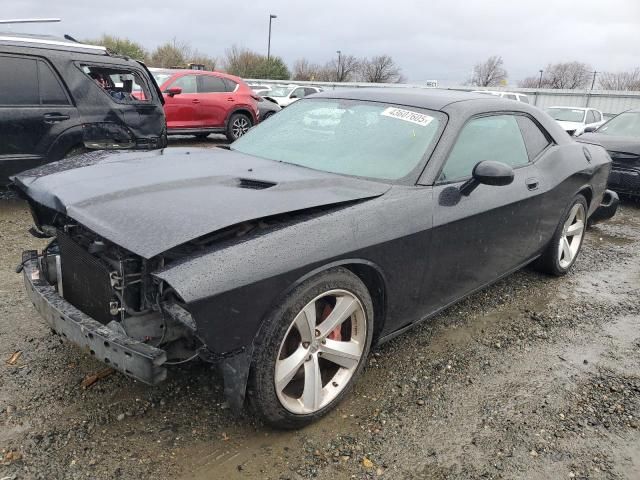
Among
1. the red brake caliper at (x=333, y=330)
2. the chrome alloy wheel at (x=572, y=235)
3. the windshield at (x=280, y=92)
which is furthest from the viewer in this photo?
the windshield at (x=280, y=92)

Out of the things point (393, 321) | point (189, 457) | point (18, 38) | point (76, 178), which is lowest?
point (189, 457)

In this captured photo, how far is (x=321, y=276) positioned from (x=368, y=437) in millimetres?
801

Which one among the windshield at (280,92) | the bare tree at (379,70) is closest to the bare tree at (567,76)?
the bare tree at (379,70)

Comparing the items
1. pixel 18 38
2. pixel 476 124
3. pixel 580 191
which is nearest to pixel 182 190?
pixel 476 124

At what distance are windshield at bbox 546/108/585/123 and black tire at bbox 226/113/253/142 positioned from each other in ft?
30.5

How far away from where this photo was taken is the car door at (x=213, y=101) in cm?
1109

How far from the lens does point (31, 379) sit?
2643 mm

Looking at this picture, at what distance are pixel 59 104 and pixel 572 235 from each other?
5.38 metres

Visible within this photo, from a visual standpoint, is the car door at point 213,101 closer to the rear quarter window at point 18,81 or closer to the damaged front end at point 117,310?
the rear quarter window at point 18,81

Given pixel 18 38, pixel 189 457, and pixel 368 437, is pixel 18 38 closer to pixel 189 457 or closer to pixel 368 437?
pixel 189 457

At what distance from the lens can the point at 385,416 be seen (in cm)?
253

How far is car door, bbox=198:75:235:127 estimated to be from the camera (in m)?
11.1

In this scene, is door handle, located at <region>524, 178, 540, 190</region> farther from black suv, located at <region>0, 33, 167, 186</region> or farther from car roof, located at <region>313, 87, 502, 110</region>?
black suv, located at <region>0, 33, 167, 186</region>

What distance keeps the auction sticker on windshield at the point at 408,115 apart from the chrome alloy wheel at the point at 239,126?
28.8 feet
